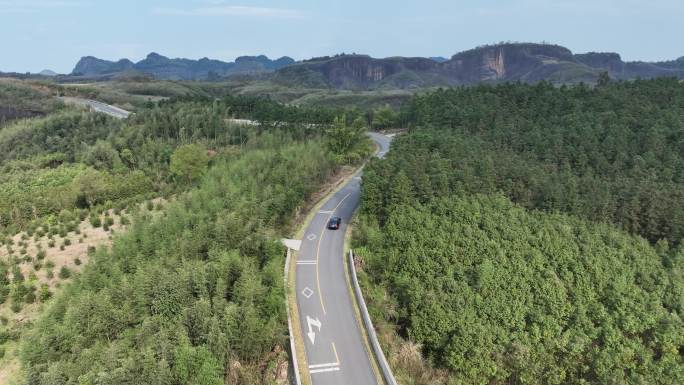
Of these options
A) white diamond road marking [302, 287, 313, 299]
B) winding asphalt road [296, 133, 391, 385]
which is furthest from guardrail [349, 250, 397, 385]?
white diamond road marking [302, 287, 313, 299]

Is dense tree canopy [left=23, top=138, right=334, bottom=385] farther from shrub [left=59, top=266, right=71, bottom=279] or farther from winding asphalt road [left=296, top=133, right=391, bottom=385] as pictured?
shrub [left=59, top=266, right=71, bottom=279]

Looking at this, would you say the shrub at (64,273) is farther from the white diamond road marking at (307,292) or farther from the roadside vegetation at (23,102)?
the roadside vegetation at (23,102)

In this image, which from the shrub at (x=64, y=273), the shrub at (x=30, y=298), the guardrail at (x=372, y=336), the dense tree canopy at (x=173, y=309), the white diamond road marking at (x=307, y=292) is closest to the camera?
the dense tree canopy at (x=173, y=309)

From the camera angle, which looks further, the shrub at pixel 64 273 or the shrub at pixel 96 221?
the shrub at pixel 96 221

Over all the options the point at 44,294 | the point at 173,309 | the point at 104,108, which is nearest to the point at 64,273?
the point at 44,294

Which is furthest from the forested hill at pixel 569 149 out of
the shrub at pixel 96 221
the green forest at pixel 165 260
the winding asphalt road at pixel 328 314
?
the shrub at pixel 96 221

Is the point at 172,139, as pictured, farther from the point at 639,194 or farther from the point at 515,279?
the point at 639,194

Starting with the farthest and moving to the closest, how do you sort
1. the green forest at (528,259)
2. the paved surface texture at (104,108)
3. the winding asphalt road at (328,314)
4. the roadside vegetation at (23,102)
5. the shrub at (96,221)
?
1. the roadside vegetation at (23,102)
2. the paved surface texture at (104,108)
3. the shrub at (96,221)
4. the green forest at (528,259)
5. the winding asphalt road at (328,314)
